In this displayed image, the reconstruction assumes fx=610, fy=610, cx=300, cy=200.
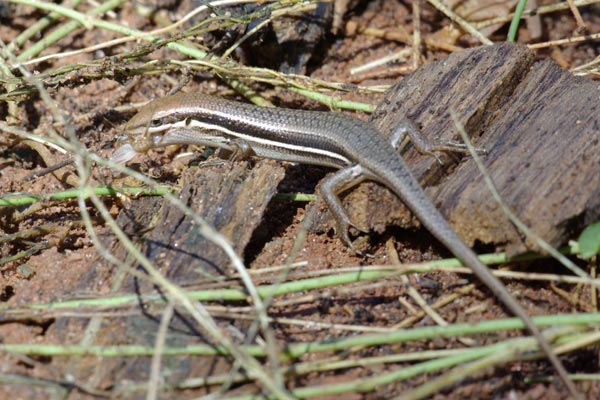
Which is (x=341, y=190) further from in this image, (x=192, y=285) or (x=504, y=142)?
(x=192, y=285)

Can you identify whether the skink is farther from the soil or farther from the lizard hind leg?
the soil

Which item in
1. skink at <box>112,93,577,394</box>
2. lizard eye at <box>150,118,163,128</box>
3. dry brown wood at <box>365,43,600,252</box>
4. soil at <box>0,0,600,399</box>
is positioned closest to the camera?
soil at <box>0,0,600,399</box>

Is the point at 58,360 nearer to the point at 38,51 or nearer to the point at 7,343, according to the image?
the point at 7,343

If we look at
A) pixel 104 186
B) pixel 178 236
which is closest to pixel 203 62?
pixel 104 186

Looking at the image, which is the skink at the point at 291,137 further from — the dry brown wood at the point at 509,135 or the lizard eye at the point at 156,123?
the dry brown wood at the point at 509,135

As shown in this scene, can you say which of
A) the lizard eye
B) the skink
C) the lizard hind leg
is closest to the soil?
the lizard hind leg

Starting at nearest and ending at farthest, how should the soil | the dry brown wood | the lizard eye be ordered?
1. the soil
2. the dry brown wood
3. the lizard eye

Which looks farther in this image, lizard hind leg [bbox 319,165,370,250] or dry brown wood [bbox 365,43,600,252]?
lizard hind leg [bbox 319,165,370,250]

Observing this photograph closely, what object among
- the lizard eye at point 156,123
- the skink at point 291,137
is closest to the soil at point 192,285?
the skink at point 291,137
